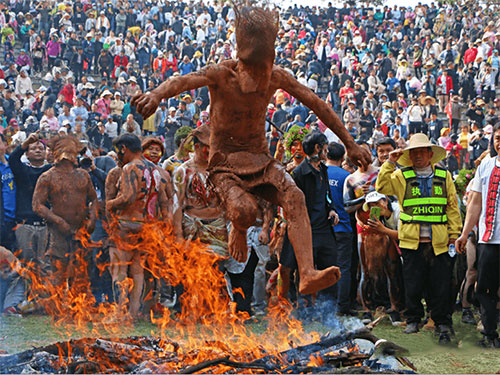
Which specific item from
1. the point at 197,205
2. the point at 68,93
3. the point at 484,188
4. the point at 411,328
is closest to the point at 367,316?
the point at 411,328

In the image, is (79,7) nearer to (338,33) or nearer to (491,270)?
(338,33)

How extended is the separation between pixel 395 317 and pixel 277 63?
20.0 metres

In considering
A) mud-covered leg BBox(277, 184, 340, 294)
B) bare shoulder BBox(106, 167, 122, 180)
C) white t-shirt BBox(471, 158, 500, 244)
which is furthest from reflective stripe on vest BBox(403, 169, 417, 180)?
bare shoulder BBox(106, 167, 122, 180)

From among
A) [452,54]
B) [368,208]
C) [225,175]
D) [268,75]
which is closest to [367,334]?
[225,175]

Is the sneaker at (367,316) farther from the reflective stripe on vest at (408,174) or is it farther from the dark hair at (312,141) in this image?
the dark hair at (312,141)

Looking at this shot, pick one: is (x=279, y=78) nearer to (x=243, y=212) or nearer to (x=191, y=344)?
(x=243, y=212)

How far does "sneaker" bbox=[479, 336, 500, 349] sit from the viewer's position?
689 centimetres

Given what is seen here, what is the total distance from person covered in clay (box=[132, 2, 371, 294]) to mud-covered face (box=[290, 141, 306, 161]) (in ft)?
8.59

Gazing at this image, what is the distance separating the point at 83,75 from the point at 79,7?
6845 mm

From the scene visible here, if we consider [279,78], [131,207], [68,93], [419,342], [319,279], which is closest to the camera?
[319,279]

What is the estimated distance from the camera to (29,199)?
8.61 metres

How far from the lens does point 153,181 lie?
798 cm

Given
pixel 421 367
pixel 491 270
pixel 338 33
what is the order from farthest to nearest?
pixel 338 33
pixel 491 270
pixel 421 367

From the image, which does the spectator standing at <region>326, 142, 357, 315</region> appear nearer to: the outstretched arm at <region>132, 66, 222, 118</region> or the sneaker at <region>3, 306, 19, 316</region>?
the outstretched arm at <region>132, 66, 222, 118</region>
